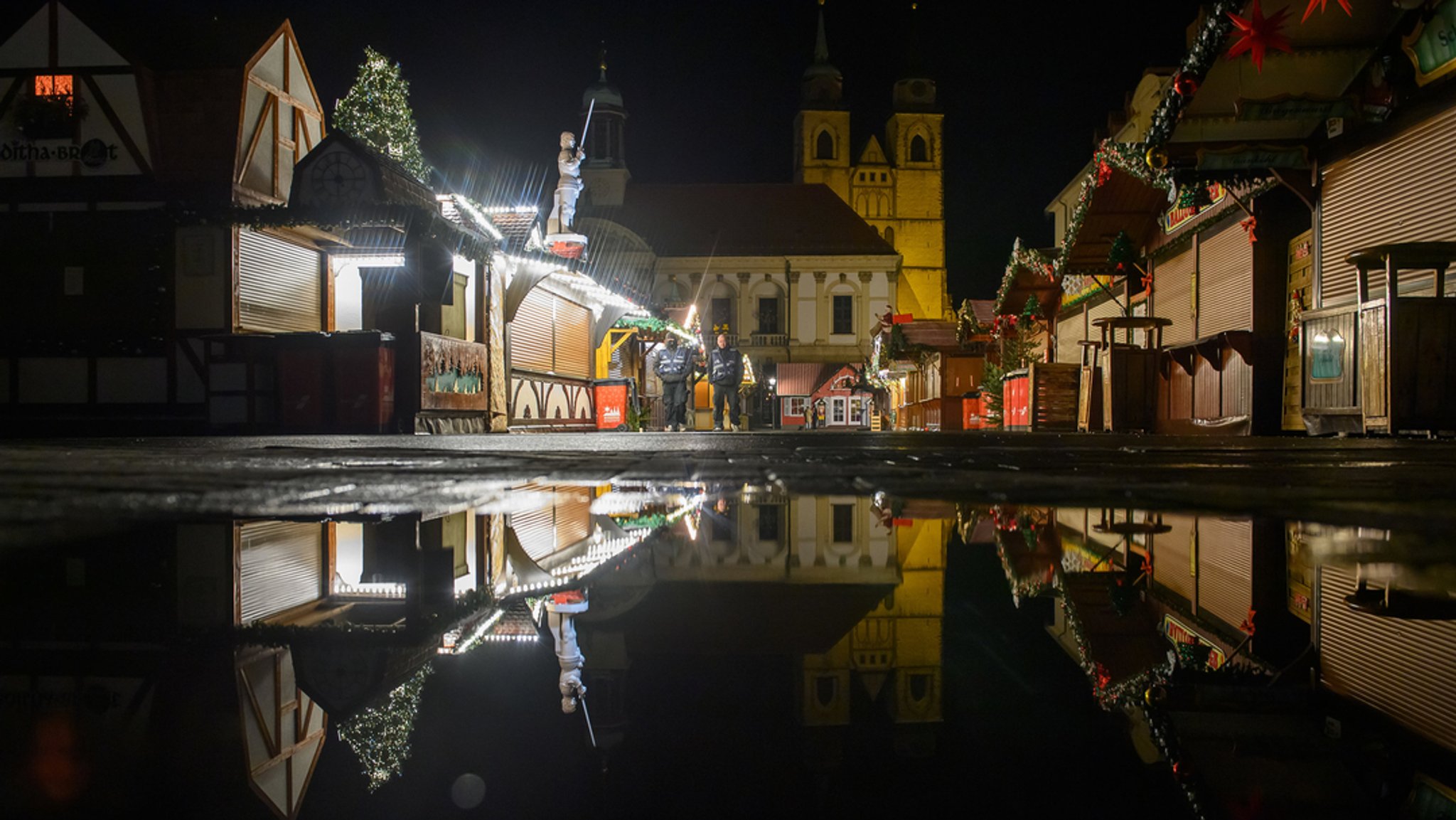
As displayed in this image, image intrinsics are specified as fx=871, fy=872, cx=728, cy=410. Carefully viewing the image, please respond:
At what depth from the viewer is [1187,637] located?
36.9 inches

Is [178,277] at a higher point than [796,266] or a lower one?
lower

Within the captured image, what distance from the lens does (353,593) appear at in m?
1.08

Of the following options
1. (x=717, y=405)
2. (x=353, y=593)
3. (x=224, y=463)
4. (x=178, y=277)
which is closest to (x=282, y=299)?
(x=178, y=277)

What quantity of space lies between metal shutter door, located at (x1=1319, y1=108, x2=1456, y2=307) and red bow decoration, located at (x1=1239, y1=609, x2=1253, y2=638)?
875 centimetres

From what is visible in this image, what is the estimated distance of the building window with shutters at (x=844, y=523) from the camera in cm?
160

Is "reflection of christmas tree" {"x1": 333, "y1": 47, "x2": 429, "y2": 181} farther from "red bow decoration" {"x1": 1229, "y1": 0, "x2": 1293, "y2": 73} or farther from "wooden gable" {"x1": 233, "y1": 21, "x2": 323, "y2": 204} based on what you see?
"red bow decoration" {"x1": 1229, "y1": 0, "x2": 1293, "y2": 73}

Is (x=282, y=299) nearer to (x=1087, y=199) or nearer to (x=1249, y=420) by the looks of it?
(x=1087, y=199)

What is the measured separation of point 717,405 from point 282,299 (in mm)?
7618

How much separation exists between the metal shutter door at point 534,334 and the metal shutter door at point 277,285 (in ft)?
11.4

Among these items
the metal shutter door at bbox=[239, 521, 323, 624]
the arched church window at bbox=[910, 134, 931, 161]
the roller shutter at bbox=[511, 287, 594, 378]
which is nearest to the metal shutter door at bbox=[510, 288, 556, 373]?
the roller shutter at bbox=[511, 287, 594, 378]

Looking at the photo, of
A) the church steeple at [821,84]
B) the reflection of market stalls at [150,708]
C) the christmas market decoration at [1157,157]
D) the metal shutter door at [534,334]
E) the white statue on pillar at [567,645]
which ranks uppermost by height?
the church steeple at [821,84]

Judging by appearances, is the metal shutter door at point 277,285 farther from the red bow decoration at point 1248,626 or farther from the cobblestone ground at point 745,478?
the red bow decoration at point 1248,626

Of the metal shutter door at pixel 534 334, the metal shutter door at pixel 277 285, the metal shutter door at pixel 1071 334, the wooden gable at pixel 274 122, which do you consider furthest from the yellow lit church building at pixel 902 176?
the metal shutter door at pixel 277 285

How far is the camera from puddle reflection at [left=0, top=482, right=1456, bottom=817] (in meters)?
0.54
